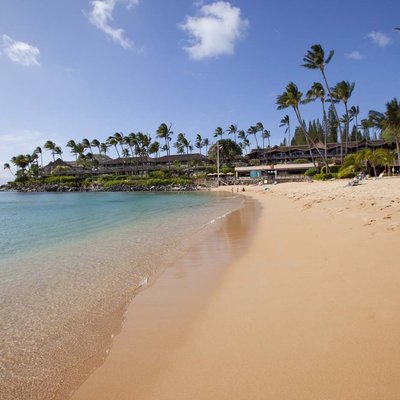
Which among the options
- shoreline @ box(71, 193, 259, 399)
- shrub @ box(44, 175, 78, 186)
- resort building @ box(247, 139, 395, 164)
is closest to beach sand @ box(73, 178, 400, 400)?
shoreline @ box(71, 193, 259, 399)

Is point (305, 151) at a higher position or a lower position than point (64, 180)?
higher

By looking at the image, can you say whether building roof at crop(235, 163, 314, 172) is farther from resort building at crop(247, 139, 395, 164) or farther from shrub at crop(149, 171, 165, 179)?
shrub at crop(149, 171, 165, 179)

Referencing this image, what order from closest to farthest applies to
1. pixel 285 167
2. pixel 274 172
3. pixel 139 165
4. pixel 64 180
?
pixel 285 167, pixel 274 172, pixel 64 180, pixel 139 165

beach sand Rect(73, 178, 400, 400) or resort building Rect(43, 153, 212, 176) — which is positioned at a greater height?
resort building Rect(43, 153, 212, 176)

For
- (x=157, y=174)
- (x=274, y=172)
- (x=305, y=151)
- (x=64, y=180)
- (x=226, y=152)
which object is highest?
(x=226, y=152)

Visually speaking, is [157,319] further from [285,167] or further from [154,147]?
[154,147]

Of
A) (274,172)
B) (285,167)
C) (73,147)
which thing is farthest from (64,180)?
(285,167)

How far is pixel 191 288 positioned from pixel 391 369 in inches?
142

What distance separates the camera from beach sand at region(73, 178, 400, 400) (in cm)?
268

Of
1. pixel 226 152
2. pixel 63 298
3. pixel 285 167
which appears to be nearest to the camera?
pixel 63 298

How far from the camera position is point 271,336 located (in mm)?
3514

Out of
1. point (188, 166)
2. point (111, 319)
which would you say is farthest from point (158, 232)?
point (188, 166)

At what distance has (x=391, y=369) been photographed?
2.68 meters

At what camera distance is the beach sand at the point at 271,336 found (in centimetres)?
268
